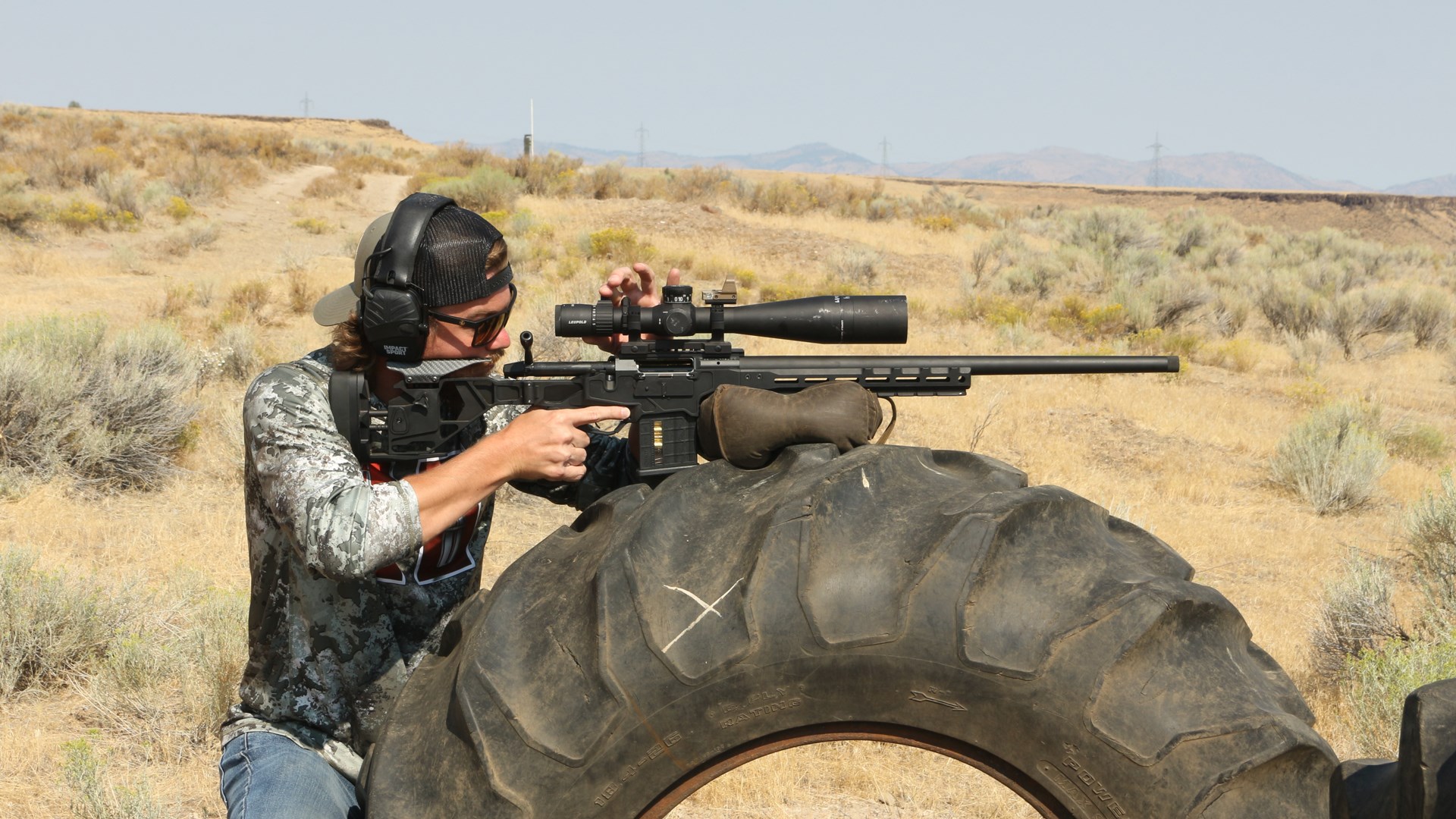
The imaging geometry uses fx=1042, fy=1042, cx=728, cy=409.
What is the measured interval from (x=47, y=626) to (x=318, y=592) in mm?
3092

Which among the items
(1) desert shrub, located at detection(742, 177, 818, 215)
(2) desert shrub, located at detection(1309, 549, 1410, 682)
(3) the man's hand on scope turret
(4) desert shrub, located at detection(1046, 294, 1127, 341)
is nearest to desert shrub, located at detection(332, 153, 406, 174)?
(1) desert shrub, located at detection(742, 177, 818, 215)

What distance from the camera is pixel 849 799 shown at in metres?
4.29

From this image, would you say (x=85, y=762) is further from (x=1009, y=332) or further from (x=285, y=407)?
(x=1009, y=332)

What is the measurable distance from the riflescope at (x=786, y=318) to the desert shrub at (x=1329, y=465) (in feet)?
23.0

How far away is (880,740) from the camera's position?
1825 millimetres

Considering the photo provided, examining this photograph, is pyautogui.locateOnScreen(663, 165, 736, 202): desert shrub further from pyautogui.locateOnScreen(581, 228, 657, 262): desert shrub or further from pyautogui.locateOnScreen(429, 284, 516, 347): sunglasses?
pyautogui.locateOnScreen(429, 284, 516, 347): sunglasses

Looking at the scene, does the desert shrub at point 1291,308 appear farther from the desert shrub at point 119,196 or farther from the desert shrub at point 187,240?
the desert shrub at point 119,196

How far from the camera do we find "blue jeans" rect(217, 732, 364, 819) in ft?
8.17

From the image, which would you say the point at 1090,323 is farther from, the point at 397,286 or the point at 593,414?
the point at 397,286

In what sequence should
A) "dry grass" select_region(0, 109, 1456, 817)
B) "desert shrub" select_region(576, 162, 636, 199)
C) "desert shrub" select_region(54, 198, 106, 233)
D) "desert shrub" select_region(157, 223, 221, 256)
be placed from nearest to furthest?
"dry grass" select_region(0, 109, 1456, 817) < "desert shrub" select_region(157, 223, 221, 256) < "desert shrub" select_region(54, 198, 106, 233) < "desert shrub" select_region(576, 162, 636, 199)

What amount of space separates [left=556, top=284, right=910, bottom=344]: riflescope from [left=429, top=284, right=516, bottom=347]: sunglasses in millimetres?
164

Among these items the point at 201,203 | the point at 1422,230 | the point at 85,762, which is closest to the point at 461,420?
the point at 85,762

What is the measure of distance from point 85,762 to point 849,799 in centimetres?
287

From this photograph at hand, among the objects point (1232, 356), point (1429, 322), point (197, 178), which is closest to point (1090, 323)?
point (1232, 356)
